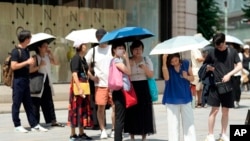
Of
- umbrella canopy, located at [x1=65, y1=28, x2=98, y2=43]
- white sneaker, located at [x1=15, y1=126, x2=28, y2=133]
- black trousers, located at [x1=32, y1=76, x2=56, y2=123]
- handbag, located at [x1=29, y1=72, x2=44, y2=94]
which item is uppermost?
umbrella canopy, located at [x1=65, y1=28, x2=98, y2=43]

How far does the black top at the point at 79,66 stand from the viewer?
973cm

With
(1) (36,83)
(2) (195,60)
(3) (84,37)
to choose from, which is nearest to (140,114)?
(3) (84,37)

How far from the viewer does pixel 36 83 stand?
446 inches

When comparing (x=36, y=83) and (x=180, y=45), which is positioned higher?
(x=180, y=45)

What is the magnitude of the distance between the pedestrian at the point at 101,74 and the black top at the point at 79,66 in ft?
0.44

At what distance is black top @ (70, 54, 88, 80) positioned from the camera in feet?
31.9

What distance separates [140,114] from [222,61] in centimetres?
163

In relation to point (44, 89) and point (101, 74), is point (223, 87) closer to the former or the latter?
point (101, 74)

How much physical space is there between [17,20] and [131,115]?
9756 millimetres

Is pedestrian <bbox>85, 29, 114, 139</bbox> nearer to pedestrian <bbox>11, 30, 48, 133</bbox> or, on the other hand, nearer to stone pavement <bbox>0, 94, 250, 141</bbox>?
stone pavement <bbox>0, 94, 250, 141</bbox>

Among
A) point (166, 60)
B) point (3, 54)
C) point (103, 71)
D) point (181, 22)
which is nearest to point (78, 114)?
point (103, 71)

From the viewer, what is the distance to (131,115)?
29.5ft

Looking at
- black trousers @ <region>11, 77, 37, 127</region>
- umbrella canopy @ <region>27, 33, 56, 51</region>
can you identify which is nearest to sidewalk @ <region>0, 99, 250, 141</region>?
black trousers @ <region>11, 77, 37, 127</region>

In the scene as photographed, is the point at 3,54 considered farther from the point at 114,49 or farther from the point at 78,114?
the point at 114,49
